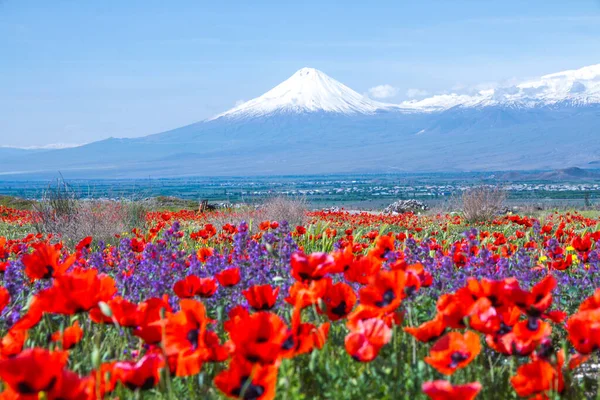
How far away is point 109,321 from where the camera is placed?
2617mm

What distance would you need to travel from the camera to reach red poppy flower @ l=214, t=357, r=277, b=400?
1947 mm

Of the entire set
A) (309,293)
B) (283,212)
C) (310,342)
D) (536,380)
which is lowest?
(283,212)

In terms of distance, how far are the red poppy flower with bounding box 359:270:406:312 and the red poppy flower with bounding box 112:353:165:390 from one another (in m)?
0.77

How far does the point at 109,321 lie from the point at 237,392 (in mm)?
765

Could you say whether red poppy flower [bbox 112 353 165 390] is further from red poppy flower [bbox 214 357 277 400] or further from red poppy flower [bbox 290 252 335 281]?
red poppy flower [bbox 290 252 335 281]

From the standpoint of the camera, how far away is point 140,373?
2.04 m

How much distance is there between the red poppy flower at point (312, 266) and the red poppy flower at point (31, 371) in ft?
3.34

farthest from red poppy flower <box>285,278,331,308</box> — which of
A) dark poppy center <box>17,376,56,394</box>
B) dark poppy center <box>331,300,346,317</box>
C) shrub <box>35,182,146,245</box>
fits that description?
shrub <box>35,182,146,245</box>

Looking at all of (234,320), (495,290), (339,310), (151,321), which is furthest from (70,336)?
(495,290)

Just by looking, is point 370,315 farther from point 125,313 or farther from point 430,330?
point 125,313

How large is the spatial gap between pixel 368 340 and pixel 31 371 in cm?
101

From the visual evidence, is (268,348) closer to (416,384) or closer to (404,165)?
(416,384)

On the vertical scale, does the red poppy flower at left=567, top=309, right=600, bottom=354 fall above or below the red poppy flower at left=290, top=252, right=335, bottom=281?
below

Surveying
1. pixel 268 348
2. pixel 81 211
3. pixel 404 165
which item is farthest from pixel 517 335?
pixel 404 165
